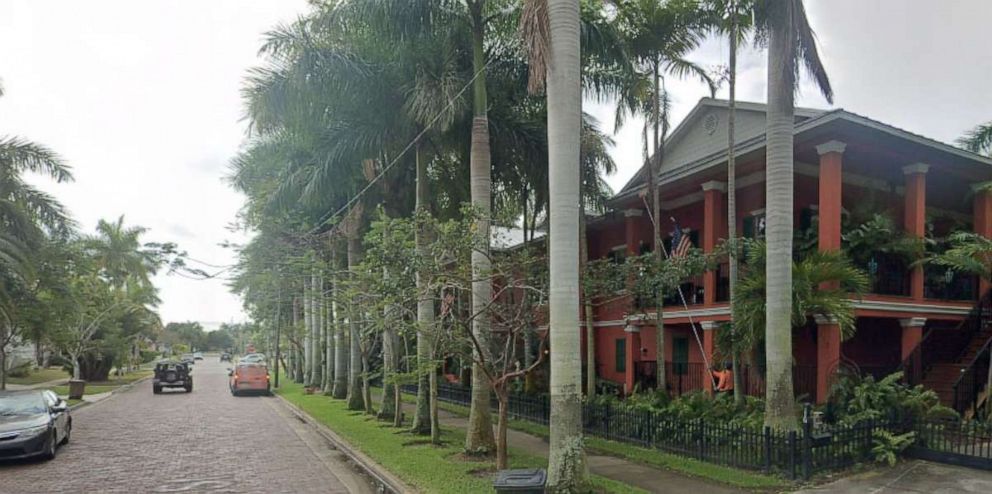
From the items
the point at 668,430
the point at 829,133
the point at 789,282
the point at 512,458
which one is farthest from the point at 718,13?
the point at 512,458

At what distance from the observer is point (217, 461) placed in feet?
45.0

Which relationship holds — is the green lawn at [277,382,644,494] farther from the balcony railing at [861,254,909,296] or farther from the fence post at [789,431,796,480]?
the balcony railing at [861,254,909,296]

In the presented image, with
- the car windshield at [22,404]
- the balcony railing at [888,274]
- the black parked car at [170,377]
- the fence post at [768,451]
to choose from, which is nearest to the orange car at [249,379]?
the black parked car at [170,377]

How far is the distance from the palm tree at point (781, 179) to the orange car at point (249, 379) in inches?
1077

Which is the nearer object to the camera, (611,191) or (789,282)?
(789,282)

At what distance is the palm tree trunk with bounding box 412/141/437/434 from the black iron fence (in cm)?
455

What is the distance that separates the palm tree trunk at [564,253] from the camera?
933cm

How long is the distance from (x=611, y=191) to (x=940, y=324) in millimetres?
10249

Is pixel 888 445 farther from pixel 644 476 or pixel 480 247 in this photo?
pixel 480 247

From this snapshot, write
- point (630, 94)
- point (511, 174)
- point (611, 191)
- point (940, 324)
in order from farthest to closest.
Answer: point (611, 191), point (940, 324), point (511, 174), point (630, 94)

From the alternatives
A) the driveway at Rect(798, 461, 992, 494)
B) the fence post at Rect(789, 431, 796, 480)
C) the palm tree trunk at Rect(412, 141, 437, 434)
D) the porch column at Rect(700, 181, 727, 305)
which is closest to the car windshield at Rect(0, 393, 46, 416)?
the palm tree trunk at Rect(412, 141, 437, 434)

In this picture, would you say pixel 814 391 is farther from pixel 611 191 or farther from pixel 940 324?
pixel 611 191

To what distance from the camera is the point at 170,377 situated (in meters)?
34.9

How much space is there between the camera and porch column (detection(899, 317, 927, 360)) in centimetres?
1772
